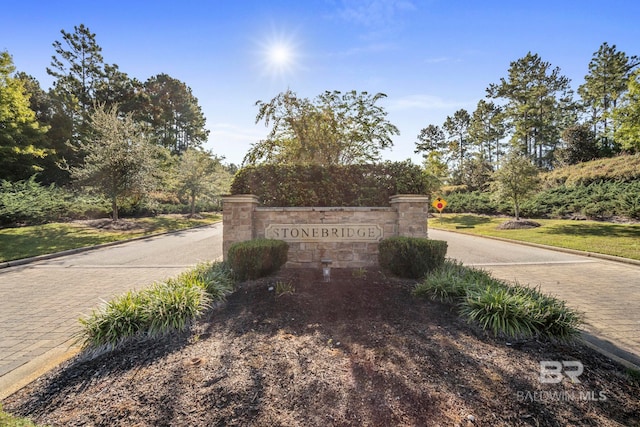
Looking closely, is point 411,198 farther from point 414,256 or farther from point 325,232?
point 325,232

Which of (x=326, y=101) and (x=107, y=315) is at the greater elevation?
→ (x=326, y=101)

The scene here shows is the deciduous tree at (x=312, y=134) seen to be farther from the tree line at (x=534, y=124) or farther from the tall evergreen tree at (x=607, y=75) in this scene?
the tall evergreen tree at (x=607, y=75)

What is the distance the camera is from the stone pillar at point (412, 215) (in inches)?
237

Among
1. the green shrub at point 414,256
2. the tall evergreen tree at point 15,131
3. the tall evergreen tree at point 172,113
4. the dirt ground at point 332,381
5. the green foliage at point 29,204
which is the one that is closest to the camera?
the dirt ground at point 332,381

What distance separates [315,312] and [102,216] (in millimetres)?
22006

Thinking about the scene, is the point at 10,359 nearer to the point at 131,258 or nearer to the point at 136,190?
the point at 131,258

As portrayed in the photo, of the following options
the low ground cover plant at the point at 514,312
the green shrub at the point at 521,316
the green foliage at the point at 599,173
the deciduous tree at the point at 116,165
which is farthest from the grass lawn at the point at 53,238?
the green foliage at the point at 599,173

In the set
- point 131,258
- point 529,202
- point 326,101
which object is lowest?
point 131,258

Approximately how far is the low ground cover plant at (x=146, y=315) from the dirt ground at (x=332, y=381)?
0.18 meters

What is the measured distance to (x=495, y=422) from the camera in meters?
1.93

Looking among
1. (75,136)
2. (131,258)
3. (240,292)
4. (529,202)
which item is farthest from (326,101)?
(75,136)

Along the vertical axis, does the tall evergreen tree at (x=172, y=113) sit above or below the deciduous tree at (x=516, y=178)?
above

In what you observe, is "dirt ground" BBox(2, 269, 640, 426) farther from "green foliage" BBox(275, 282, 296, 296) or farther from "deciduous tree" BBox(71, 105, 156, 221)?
"deciduous tree" BBox(71, 105, 156, 221)

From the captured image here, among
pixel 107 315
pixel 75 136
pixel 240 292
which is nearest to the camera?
pixel 107 315
